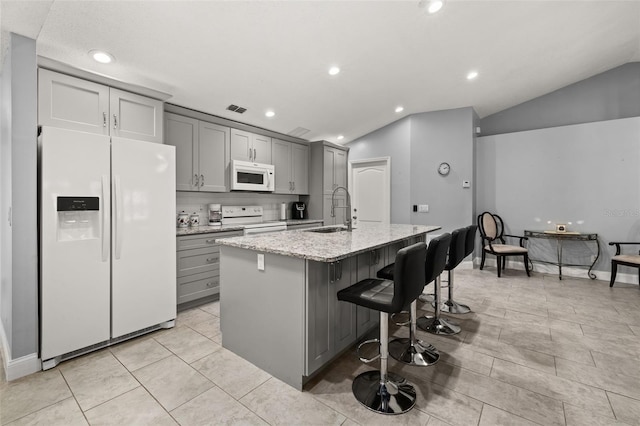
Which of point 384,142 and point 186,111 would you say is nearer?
point 186,111

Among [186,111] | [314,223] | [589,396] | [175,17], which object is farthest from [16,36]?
[589,396]

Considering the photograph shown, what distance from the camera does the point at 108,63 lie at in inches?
97.8

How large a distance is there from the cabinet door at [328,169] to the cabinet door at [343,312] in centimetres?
332

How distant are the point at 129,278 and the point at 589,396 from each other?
3.48m

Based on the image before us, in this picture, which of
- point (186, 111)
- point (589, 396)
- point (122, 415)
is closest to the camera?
point (122, 415)

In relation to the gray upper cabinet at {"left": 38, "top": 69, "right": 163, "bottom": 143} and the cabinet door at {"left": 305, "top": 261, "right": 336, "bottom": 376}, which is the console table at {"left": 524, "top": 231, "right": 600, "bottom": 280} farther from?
the gray upper cabinet at {"left": 38, "top": 69, "right": 163, "bottom": 143}

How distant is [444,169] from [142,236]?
188 inches

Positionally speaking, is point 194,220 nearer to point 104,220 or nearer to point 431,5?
point 104,220

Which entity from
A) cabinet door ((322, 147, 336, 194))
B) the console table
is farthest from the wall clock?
cabinet door ((322, 147, 336, 194))

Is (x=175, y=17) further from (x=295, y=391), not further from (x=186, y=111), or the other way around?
(x=295, y=391)

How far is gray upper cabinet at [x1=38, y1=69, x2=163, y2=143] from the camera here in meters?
2.25

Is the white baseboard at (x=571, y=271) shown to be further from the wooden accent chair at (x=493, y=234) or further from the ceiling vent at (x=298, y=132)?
the ceiling vent at (x=298, y=132)

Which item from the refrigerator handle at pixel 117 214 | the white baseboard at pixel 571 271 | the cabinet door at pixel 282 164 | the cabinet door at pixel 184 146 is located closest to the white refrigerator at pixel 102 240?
the refrigerator handle at pixel 117 214

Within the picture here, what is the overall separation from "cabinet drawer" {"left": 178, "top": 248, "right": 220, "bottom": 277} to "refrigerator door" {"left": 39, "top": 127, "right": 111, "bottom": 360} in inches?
33.3
